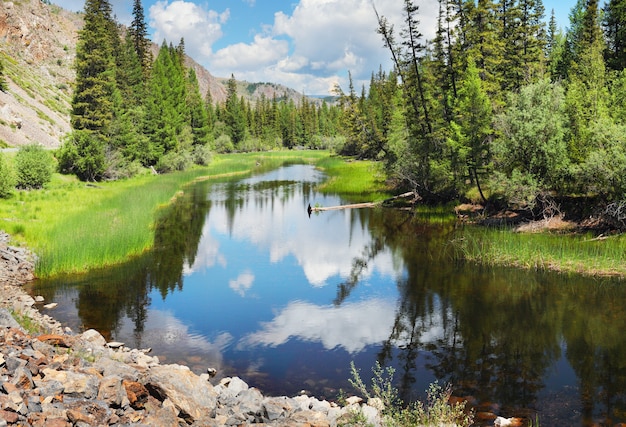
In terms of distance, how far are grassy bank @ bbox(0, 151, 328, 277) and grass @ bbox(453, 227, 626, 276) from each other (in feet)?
57.6

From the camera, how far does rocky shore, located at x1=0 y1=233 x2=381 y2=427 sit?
7.09 meters

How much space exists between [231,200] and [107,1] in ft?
126

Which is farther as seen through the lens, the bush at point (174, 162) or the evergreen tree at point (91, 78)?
the bush at point (174, 162)

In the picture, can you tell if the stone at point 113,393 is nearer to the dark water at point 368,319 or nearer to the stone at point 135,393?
the stone at point 135,393

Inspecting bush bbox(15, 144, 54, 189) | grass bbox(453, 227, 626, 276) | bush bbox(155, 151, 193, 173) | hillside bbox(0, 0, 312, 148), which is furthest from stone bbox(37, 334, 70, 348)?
bush bbox(155, 151, 193, 173)

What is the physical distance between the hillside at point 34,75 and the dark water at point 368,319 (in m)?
38.9

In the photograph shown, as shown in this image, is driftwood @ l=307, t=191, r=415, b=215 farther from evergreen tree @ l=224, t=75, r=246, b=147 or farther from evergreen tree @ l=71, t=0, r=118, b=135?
evergreen tree @ l=224, t=75, r=246, b=147

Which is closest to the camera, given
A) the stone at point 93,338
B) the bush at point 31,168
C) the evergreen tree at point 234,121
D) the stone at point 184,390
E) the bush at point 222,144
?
the stone at point 184,390

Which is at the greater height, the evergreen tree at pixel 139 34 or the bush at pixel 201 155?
the evergreen tree at pixel 139 34

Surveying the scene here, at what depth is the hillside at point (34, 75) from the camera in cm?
5788

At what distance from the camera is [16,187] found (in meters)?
35.1

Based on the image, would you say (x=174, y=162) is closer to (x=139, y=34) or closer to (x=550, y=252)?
(x=139, y=34)

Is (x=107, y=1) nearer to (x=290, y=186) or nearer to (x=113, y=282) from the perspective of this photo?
(x=290, y=186)

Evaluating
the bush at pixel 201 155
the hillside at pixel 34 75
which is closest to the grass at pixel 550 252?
the hillside at pixel 34 75
